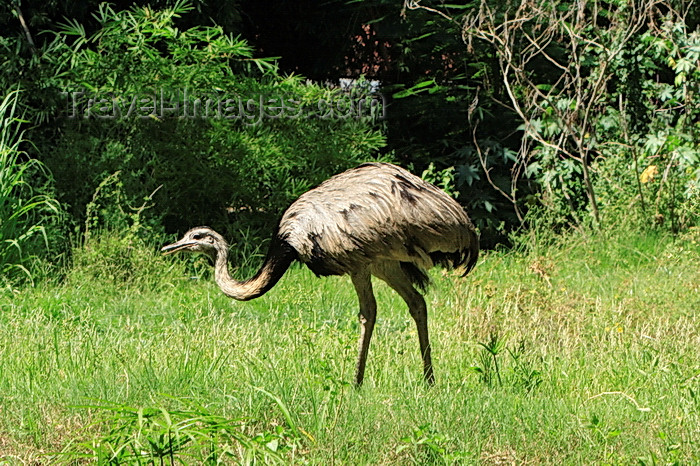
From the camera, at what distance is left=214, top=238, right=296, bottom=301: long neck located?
17.4 ft

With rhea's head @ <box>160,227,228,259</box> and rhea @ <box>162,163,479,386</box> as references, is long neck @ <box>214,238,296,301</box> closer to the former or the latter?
rhea @ <box>162,163,479,386</box>

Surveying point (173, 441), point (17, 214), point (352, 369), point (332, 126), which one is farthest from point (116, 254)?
point (173, 441)

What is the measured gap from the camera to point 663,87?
10062mm

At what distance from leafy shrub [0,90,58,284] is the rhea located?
2.89 m

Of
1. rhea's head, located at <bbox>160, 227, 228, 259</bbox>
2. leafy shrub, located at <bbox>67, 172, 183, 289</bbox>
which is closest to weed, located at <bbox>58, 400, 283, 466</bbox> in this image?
rhea's head, located at <bbox>160, 227, 228, 259</bbox>

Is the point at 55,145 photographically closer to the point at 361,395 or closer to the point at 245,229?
the point at 245,229

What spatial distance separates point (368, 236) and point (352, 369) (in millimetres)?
836

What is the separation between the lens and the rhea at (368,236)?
511cm

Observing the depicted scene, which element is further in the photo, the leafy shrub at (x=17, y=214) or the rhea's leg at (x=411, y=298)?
Answer: the leafy shrub at (x=17, y=214)

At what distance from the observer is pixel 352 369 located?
5.49 m

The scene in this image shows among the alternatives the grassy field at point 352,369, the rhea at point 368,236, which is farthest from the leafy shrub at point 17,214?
the rhea at point 368,236

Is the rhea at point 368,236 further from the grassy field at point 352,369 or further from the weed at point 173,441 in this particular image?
the weed at point 173,441

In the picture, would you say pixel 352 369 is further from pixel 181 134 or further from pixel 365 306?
pixel 181 134

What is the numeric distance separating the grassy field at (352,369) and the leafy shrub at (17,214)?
1.03 ft
